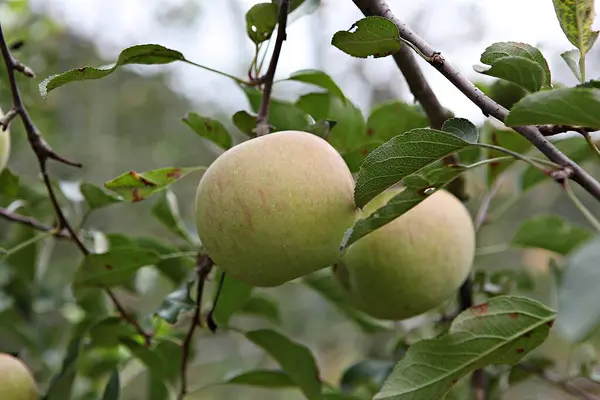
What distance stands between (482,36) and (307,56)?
1.15 metres

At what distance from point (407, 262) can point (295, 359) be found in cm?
24

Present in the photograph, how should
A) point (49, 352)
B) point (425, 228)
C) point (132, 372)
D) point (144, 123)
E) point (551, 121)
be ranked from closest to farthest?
point (551, 121) → point (425, 228) → point (49, 352) → point (132, 372) → point (144, 123)

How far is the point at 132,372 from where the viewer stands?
1.29 m

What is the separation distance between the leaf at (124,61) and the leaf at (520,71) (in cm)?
33

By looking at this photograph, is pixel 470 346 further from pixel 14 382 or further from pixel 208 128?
pixel 14 382

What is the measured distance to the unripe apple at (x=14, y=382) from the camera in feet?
2.57

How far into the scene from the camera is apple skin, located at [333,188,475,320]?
2.37 feet

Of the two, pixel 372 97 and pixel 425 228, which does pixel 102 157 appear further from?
pixel 425 228

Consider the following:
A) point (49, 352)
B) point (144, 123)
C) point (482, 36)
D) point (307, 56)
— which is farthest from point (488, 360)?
point (144, 123)

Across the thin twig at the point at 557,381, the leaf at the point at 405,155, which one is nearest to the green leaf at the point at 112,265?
the leaf at the point at 405,155

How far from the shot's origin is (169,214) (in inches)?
38.4

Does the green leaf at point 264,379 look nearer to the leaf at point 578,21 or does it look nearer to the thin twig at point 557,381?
the thin twig at point 557,381

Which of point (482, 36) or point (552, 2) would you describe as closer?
point (552, 2)


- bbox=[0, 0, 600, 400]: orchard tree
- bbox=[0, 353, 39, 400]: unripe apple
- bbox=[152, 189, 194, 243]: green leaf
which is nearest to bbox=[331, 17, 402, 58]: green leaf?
bbox=[0, 0, 600, 400]: orchard tree
